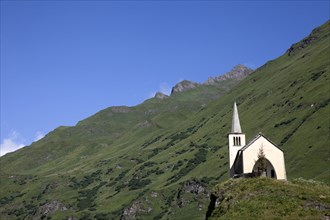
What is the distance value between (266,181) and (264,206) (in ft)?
23.9

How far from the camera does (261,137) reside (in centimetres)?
8031

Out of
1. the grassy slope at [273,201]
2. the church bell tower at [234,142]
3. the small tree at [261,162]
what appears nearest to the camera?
the grassy slope at [273,201]

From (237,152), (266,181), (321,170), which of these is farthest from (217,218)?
(321,170)

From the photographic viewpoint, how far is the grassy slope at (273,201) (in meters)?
50.0

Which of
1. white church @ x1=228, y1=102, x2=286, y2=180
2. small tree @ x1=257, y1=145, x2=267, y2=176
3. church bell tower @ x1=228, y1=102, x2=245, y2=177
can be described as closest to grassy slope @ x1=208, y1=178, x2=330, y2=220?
small tree @ x1=257, y1=145, x2=267, y2=176

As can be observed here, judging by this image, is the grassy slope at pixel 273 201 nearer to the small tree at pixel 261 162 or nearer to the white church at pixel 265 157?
the small tree at pixel 261 162

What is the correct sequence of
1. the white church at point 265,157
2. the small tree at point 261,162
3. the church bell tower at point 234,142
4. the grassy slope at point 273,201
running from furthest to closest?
1. the church bell tower at point 234,142
2. the white church at point 265,157
3. the small tree at point 261,162
4. the grassy slope at point 273,201

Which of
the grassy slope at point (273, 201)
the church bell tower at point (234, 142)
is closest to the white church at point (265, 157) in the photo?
the church bell tower at point (234, 142)

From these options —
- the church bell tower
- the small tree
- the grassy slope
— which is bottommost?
the grassy slope

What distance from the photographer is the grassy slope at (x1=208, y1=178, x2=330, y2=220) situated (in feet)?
164

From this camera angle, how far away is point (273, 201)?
176ft

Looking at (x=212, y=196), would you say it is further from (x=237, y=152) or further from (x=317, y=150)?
(x=317, y=150)

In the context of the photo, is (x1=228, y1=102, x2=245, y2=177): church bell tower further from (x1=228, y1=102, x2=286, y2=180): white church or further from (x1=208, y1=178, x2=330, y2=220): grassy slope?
(x1=208, y1=178, x2=330, y2=220): grassy slope

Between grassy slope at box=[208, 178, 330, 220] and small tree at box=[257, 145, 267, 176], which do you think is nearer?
grassy slope at box=[208, 178, 330, 220]
